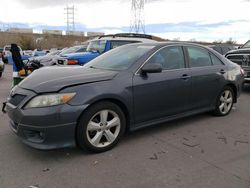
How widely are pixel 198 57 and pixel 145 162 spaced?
260 cm

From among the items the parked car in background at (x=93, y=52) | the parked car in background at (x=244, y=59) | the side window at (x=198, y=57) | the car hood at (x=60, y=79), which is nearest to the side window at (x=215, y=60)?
the side window at (x=198, y=57)

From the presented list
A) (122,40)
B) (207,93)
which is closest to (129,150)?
(207,93)

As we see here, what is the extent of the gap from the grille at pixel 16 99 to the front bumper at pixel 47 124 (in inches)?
2.9

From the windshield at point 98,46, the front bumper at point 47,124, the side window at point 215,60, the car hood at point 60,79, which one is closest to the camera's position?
the front bumper at point 47,124

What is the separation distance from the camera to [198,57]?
497cm

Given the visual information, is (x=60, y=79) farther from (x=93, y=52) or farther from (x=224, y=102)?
(x=93, y=52)

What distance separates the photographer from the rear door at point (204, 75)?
4746 mm

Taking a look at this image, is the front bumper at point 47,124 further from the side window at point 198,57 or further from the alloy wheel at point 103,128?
the side window at point 198,57

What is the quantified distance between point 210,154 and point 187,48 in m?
2.07

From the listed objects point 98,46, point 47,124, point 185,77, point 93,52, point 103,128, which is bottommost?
point 103,128

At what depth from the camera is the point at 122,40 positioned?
977 cm

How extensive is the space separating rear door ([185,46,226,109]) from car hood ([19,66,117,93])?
1.74m

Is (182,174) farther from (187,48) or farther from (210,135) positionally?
(187,48)

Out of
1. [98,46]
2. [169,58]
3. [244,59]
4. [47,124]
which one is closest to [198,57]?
[169,58]
